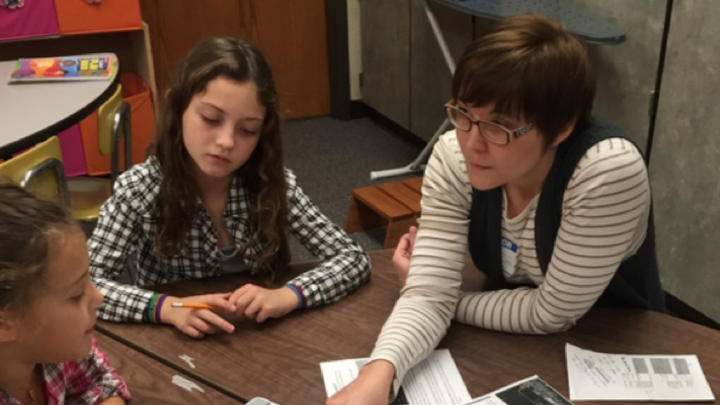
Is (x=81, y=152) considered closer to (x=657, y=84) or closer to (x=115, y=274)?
(x=115, y=274)

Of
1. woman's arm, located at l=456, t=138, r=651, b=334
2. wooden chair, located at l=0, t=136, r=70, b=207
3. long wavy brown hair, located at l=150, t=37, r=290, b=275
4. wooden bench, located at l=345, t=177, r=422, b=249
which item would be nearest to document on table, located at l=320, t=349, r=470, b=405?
woman's arm, located at l=456, t=138, r=651, b=334

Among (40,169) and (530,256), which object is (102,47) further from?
(530,256)

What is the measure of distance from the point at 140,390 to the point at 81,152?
2666mm

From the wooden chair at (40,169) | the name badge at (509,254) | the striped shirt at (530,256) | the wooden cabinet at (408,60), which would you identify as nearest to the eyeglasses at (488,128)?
the striped shirt at (530,256)

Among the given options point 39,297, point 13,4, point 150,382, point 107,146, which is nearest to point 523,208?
point 150,382

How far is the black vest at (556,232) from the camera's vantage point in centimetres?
126

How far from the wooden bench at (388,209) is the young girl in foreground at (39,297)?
6.81 ft

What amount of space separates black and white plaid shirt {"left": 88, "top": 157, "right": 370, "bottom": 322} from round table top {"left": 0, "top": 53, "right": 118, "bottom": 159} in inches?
29.6

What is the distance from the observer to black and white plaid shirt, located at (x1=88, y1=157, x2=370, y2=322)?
137 cm

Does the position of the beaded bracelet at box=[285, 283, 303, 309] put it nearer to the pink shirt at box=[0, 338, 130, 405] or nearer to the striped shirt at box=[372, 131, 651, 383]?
the striped shirt at box=[372, 131, 651, 383]

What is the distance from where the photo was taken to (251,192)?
1.59 meters

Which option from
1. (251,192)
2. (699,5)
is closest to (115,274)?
(251,192)

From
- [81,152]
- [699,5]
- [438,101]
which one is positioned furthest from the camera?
[438,101]

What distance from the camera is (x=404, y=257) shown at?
4.68ft
